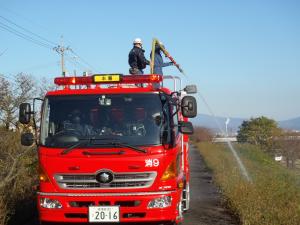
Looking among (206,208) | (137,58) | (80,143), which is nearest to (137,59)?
(137,58)

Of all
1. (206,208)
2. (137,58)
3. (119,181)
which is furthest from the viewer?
(206,208)

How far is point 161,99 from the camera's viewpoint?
7.64 meters

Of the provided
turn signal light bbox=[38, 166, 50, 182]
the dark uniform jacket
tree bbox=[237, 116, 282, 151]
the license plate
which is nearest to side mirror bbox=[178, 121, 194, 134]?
the license plate

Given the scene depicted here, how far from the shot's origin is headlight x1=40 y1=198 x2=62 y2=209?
711 cm

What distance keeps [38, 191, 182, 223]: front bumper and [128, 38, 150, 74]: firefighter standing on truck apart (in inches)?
148

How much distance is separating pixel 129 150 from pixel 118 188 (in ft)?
1.86

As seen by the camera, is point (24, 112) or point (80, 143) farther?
point (24, 112)

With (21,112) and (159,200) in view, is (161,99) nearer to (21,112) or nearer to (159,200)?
(159,200)

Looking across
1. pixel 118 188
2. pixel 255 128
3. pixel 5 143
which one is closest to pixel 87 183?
pixel 118 188

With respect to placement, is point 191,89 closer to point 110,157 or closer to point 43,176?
point 110,157

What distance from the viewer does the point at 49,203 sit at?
7.15m

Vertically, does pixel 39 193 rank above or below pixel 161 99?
below

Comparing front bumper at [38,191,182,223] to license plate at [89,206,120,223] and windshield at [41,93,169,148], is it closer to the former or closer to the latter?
license plate at [89,206,120,223]

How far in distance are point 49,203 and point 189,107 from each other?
103 inches
